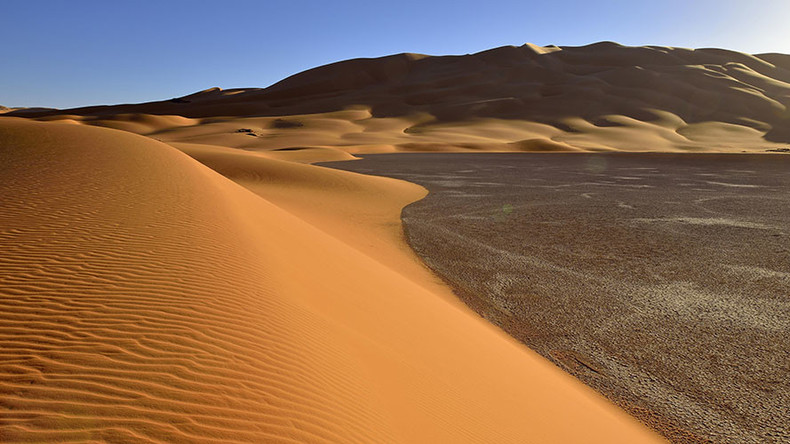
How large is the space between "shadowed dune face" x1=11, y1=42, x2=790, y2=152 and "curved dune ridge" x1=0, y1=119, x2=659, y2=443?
4525 centimetres

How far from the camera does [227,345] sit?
143 inches

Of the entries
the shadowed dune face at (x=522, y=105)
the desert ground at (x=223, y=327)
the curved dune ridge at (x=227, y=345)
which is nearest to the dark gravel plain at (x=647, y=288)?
the desert ground at (x=223, y=327)

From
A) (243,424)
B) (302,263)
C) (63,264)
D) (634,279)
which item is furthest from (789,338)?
(63,264)


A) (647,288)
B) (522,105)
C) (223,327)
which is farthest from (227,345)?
(522,105)

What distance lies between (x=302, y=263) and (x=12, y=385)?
14.0ft

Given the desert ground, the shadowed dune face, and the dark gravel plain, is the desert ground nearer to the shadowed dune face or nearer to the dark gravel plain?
the dark gravel plain

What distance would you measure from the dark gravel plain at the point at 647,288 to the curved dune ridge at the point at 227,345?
2.29ft

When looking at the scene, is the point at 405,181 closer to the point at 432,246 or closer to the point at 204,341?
the point at 432,246

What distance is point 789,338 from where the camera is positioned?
6383 mm

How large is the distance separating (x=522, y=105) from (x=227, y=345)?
9259 cm

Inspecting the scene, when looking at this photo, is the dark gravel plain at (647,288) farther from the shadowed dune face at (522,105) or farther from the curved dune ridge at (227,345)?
the shadowed dune face at (522,105)

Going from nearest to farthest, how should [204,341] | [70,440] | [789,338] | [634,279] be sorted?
[70,440] < [204,341] < [789,338] < [634,279]

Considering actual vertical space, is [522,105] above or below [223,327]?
→ above

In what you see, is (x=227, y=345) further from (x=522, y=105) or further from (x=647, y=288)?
(x=522, y=105)
